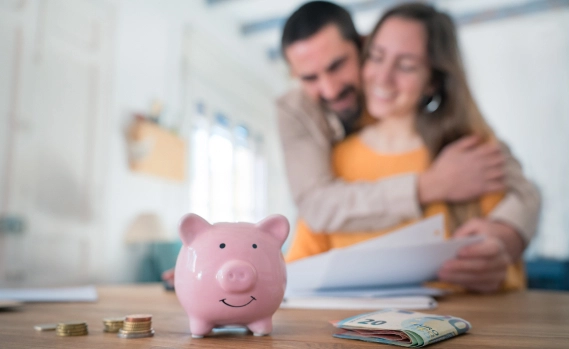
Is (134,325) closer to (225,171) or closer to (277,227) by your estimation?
(277,227)

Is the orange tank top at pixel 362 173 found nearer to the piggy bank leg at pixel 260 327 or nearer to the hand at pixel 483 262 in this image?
the hand at pixel 483 262

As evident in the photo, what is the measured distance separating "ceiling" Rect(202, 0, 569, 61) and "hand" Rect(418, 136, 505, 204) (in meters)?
2.81

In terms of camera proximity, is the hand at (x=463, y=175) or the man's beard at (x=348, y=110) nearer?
the hand at (x=463, y=175)

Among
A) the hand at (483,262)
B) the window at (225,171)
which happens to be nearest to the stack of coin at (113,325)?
the hand at (483,262)

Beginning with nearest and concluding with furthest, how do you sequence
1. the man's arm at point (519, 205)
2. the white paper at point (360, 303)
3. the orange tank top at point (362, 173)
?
the white paper at point (360, 303)
the man's arm at point (519, 205)
the orange tank top at point (362, 173)

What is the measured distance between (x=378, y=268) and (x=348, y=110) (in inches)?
22.8

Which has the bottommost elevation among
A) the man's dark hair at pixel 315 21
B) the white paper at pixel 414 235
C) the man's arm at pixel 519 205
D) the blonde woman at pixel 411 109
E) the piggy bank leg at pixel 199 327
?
the piggy bank leg at pixel 199 327

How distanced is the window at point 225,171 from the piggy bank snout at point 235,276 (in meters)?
3.23

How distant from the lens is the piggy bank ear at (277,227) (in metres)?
0.41

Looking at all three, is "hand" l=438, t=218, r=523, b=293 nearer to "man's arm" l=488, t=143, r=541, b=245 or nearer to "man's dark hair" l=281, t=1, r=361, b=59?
"man's arm" l=488, t=143, r=541, b=245

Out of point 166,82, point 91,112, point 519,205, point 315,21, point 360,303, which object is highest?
point 166,82

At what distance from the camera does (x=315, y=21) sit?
1.16m

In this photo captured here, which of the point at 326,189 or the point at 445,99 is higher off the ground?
the point at 445,99

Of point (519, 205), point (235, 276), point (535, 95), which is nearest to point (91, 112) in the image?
point (519, 205)
